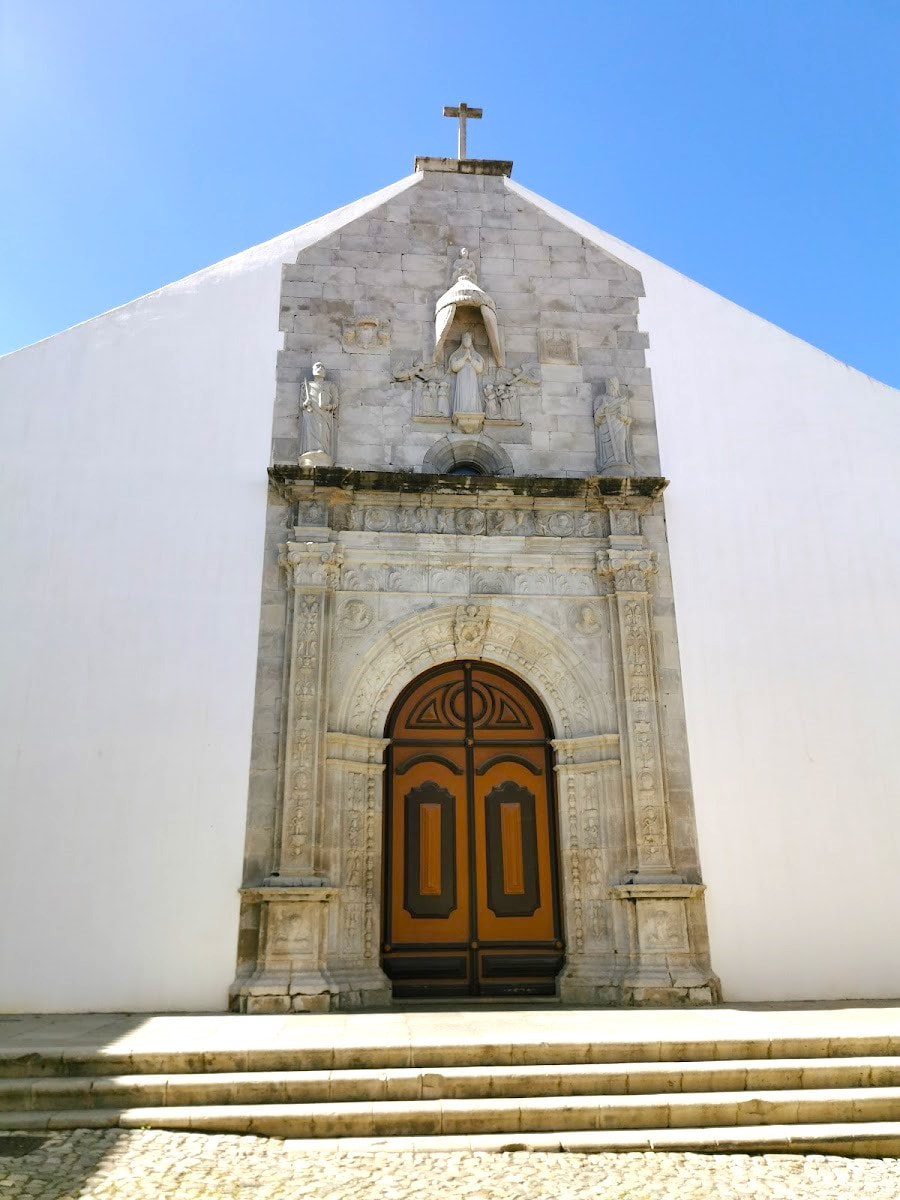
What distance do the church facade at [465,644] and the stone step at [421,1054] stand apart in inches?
66.1

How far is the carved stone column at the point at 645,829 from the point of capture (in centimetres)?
630

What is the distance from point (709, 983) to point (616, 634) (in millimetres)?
2670

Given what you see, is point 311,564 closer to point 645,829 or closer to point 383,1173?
point 645,829

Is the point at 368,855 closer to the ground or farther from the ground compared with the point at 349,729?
closer to the ground

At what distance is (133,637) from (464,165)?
18.6ft

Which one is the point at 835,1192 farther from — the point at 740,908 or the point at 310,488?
the point at 310,488

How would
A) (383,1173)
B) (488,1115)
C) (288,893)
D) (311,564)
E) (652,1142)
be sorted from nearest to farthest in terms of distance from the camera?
(383,1173) < (652,1142) < (488,1115) < (288,893) < (311,564)

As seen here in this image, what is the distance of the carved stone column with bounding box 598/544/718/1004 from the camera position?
6.30m

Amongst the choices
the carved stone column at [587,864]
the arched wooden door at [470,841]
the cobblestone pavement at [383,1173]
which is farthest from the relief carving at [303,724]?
the cobblestone pavement at [383,1173]

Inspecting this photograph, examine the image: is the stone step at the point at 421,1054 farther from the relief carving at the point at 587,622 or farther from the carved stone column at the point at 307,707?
the relief carving at the point at 587,622

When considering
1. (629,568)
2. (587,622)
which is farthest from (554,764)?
(629,568)

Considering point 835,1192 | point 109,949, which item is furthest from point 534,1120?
point 109,949

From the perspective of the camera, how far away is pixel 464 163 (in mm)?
8898

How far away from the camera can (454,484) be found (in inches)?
292
